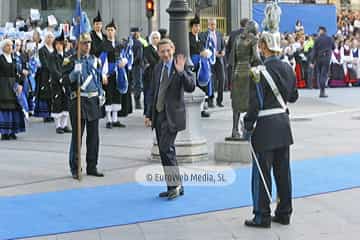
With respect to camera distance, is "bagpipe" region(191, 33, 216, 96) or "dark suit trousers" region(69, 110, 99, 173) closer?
"dark suit trousers" region(69, 110, 99, 173)

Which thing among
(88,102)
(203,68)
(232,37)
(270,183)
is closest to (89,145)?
(88,102)

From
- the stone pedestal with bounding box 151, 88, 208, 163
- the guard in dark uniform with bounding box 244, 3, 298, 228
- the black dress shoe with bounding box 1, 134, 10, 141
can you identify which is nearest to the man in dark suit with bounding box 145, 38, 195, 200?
the guard in dark uniform with bounding box 244, 3, 298, 228

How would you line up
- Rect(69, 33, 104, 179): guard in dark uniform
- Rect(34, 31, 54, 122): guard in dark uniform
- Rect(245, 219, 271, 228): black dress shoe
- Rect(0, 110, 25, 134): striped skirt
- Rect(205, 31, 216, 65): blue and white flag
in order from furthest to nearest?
Rect(205, 31, 216, 65): blue and white flag, Rect(34, 31, 54, 122): guard in dark uniform, Rect(0, 110, 25, 134): striped skirt, Rect(69, 33, 104, 179): guard in dark uniform, Rect(245, 219, 271, 228): black dress shoe

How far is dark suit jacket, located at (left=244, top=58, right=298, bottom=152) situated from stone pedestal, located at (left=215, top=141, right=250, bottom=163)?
334cm

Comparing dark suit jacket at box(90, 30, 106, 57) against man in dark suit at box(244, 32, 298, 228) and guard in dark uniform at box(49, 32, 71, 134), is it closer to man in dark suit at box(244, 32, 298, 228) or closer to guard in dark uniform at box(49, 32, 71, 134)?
guard in dark uniform at box(49, 32, 71, 134)

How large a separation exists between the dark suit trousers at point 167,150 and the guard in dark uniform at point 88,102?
4.91 ft

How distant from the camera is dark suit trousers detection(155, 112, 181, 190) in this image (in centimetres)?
817

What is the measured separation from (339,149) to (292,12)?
66.5 ft

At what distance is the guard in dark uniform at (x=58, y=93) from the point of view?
14305 millimetres

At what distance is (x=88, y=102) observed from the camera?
9469 millimetres

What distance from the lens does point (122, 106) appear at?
49.9 feet

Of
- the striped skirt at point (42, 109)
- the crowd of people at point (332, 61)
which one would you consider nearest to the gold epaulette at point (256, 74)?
the striped skirt at point (42, 109)

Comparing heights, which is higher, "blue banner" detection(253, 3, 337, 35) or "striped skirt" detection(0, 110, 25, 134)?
"blue banner" detection(253, 3, 337, 35)

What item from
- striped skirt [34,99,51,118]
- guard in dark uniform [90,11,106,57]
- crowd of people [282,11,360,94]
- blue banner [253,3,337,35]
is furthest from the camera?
blue banner [253,3,337,35]
